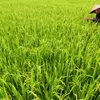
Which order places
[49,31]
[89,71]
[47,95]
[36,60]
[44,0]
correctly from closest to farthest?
[47,95]
[89,71]
[36,60]
[49,31]
[44,0]

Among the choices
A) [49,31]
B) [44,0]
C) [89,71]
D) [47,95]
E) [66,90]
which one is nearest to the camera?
[47,95]

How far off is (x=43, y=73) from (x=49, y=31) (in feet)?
2.79

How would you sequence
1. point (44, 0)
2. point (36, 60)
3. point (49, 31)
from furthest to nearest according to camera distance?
point (44, 0) → point (49, 31) → point (36, 60)

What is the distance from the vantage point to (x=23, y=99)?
3.19ft

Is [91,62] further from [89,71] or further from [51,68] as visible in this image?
[51,68]

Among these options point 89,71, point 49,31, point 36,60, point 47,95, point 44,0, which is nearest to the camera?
point 47,95

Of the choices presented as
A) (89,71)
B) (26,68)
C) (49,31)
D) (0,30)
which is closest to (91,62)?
(89,71)

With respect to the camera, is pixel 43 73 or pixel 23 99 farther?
pixel 43 73

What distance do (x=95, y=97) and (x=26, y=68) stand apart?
0.42 metres

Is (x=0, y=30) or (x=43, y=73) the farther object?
(x=0, y=30)

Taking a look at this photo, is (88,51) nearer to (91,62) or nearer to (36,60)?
(91,62)

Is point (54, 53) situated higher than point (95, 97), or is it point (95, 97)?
point (54, 53)

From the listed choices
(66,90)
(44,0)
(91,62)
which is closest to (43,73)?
(66,90)

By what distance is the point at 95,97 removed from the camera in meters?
1.02
